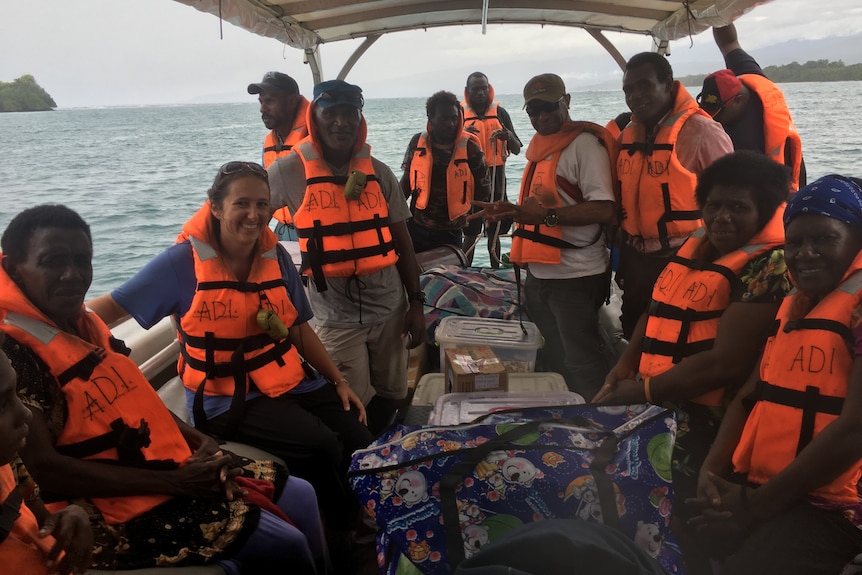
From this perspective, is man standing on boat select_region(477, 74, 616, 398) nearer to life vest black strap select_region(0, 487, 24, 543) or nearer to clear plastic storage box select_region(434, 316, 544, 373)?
clear plastic storage box select_region(434, 316, 544, 373)

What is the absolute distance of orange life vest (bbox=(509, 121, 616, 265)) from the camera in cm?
266

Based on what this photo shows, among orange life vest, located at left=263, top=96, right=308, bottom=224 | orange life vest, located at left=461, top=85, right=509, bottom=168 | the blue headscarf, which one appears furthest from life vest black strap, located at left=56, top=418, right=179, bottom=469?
orange life vest, located at left=461, top=85, right=509, bottom=168

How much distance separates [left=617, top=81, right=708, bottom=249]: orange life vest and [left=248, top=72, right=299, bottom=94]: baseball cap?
2625 millimetres

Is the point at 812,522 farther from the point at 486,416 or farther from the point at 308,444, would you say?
the point at 308,444

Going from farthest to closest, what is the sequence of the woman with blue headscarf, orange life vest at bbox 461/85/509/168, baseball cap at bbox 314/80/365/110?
orange life vest at bbox 461/85/509/168
baseball cap at bbox 314/80/365/110
the woman with blue headscarf

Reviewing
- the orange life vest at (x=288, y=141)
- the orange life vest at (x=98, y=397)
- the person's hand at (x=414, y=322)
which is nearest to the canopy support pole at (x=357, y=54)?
the orange life vest at (x=288, y=141)

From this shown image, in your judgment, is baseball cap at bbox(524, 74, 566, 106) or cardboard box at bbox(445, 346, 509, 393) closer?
cardboard box at bbox(445, 346, 509, 393)

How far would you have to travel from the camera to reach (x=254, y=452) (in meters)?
2.06

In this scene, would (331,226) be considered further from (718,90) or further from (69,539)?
(718,90)

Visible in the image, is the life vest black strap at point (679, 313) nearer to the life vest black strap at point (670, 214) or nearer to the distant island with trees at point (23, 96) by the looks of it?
the life vest black strap at point (670, 214)

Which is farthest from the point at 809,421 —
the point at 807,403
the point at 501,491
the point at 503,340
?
the point at 503,340

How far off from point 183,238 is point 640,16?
12.2ft

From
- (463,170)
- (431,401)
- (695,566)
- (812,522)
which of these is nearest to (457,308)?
(431,401)

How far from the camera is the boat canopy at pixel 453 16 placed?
3514 mm
